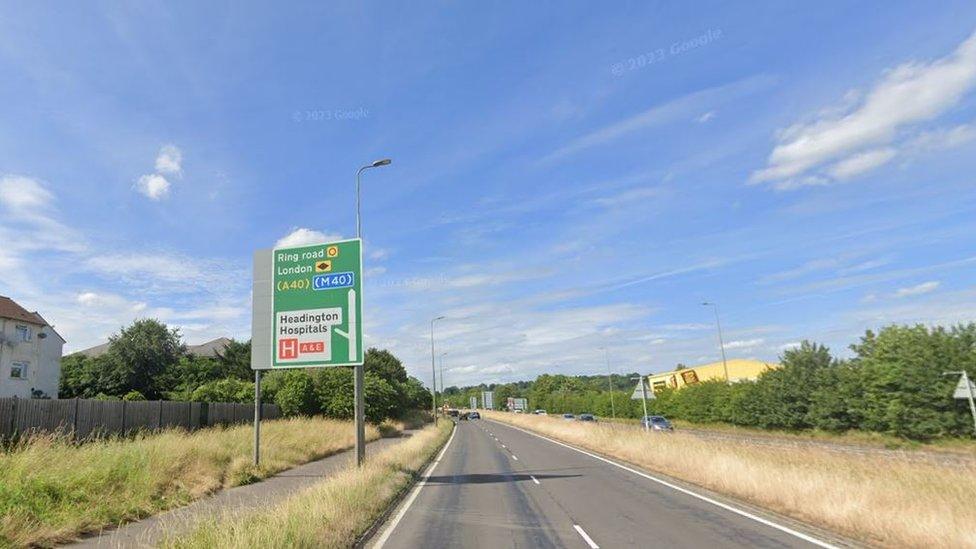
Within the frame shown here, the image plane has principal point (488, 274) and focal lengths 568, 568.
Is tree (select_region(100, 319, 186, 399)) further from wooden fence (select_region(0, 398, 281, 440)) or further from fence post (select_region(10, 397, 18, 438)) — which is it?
fence post (select_region(10, 397, 18, 438))

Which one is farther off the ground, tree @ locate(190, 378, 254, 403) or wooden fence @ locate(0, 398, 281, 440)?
tree @ locate(190, 378, 254, 403)

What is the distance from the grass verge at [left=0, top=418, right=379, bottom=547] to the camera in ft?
32.0

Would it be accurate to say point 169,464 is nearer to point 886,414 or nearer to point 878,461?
point 878,461

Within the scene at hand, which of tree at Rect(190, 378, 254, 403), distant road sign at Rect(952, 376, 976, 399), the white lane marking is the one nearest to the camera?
the white lane marking

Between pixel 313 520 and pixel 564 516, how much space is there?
5300 millimetres

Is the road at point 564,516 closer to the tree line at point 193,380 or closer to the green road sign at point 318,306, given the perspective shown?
the green road sign at point 318,306

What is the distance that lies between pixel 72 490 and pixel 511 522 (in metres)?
8.86

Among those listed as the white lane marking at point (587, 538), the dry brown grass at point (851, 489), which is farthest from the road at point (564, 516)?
the dry brown grass at point (851, 489)

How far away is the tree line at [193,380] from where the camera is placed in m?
40.5

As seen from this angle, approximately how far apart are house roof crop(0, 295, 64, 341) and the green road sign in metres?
44.1

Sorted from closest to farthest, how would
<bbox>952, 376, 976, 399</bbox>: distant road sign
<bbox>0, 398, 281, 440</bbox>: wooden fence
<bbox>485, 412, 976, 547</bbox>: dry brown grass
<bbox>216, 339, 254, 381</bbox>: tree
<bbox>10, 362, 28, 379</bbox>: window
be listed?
<bbox>485, 412, 976, 547</bbox>: dry brown grass < <bbox>0, 398, 281, 440</bbox>: wooden fence < <bbox>952, 376, 976, 399</bbox>: distant road sign < <bbox>10, 362, 28, 379</bbox>: window < <bbox>216, 339, 254, 381</bbox>: tree

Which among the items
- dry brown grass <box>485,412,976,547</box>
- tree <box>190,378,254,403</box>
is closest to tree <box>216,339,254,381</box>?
tree <box>190,378,254,403</box>

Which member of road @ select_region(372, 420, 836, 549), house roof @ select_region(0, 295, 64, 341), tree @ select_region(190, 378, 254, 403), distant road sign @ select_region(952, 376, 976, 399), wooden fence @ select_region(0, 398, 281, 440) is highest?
house roof @ select_region(0, 295, 64, 341)

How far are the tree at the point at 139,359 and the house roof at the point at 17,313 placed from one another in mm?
6578
